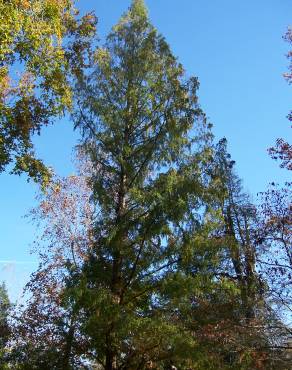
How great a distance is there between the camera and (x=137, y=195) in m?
10.0

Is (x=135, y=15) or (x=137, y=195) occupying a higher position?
(x=135, y=15)

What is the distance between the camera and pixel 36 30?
8422 mm

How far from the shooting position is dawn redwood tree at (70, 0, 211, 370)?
902 centimetres

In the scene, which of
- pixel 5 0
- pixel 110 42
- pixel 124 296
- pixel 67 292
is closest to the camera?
pixel 5 0

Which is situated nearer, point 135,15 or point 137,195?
point 137,195

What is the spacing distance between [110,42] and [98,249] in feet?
22.3

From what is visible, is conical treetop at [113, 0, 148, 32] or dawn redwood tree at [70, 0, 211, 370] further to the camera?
conical treetop at [113, 0, 148, 32]

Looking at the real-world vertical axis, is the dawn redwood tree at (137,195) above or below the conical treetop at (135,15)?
below

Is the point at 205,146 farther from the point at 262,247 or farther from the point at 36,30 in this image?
the point at 36,30

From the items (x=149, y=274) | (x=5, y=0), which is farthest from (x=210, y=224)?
(x=5, y=0)

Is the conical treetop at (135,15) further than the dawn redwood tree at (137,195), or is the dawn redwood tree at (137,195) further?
the conical treetop at (135,15)

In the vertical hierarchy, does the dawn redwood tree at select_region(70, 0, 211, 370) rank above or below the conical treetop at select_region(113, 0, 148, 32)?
below

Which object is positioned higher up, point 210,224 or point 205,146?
point 205,146

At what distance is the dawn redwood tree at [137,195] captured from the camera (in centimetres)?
902
